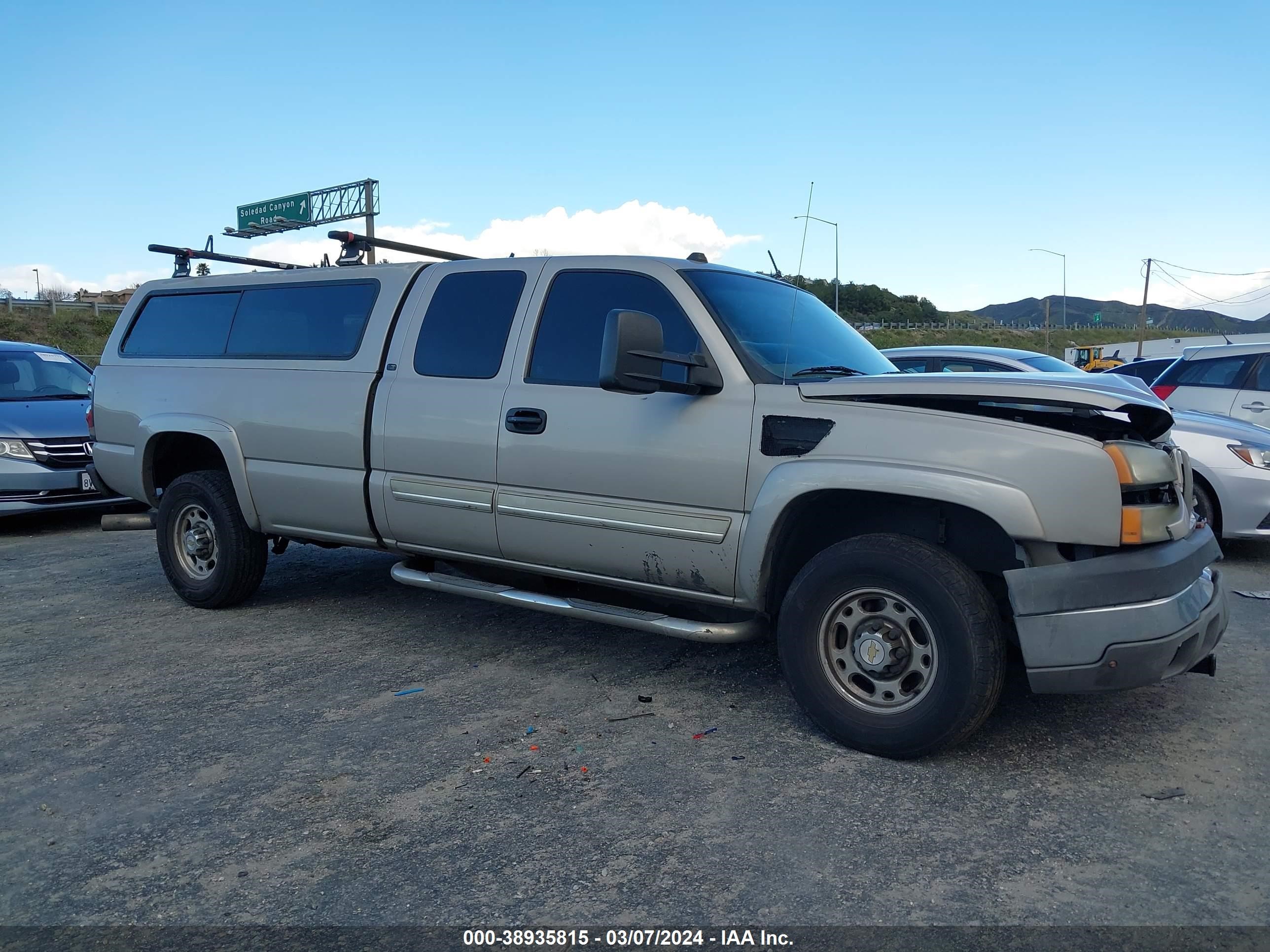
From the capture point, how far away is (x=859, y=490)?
3.67 m

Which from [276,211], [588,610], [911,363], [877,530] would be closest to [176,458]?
[588,610]

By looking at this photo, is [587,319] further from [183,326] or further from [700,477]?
[183,326]

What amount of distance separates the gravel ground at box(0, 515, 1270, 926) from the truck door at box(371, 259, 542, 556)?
2.37 feet

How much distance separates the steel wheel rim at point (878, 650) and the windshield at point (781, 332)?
36.8 inches

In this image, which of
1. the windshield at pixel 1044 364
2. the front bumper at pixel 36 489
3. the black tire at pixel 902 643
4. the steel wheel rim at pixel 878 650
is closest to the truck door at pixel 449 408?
the black tire at pixel 902 643

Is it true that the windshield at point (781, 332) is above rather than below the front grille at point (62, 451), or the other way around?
above

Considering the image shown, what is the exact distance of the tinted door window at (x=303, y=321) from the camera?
5.35 meters

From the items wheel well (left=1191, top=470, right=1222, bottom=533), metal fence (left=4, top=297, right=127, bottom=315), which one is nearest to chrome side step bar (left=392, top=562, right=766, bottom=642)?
wheel well (left=1191, top=470, right=1222, bottom=533)

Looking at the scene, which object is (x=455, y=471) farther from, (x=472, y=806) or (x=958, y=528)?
(x=958, y=528)

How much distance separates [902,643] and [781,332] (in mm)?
1545

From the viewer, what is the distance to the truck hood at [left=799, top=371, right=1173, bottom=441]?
3367mm

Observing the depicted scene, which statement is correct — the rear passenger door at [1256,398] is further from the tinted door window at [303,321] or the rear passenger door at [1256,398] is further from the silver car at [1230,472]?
the tinted door window at [303,321]

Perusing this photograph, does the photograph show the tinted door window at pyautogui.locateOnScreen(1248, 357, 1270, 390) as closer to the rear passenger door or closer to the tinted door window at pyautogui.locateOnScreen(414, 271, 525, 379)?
the rear passenger door

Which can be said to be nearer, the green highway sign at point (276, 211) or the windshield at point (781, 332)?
the windshield at point (781, 332)
